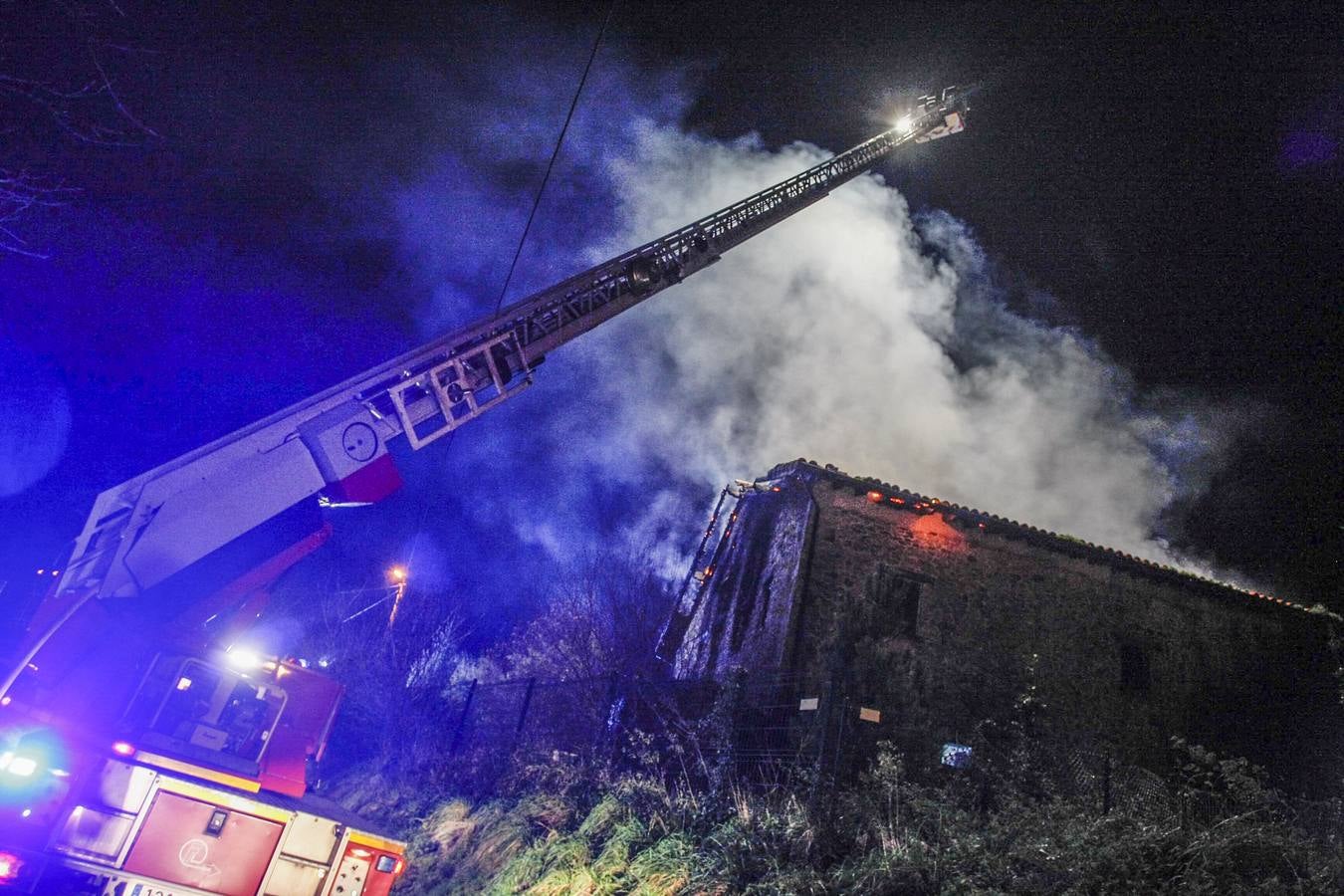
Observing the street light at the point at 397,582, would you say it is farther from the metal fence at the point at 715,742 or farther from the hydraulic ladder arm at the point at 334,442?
the hydraulic ladder arm at the point at 334,442

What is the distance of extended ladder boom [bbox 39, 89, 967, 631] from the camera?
19.7 ft

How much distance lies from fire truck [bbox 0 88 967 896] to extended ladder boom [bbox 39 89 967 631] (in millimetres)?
19

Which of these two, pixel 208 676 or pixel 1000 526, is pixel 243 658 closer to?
pixel 208 676

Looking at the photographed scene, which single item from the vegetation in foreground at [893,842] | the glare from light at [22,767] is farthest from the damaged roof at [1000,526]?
the glare from light at [22,767]

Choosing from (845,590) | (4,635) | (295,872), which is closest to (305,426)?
(4,635)

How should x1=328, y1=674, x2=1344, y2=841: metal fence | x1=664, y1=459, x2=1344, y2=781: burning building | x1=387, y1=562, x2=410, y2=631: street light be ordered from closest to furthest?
x1=328, y1=674, x2=1344, y2=841: metal fence → x1=664, y1=459, x2=1344, y2=781: burning building → x1=387, y1=562, x2=410, y2=631: street light

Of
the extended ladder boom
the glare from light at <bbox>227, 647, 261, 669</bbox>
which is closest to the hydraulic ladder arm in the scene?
the extended ladder boom

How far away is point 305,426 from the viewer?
694 centimetres

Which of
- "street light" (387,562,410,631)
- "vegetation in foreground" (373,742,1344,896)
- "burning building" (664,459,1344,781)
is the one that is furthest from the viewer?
"street light" (387,562,410,631)

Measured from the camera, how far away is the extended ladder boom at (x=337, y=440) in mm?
5992

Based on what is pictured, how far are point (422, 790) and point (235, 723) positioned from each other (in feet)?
28.8

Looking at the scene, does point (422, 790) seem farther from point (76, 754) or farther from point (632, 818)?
point (76, 754)

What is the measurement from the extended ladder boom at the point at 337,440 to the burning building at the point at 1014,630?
10.1 meters

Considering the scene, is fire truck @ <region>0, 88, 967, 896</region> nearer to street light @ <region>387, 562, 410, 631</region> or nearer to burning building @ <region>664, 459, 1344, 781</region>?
burning building @ <region>664, 459, 1344, 781</region>
